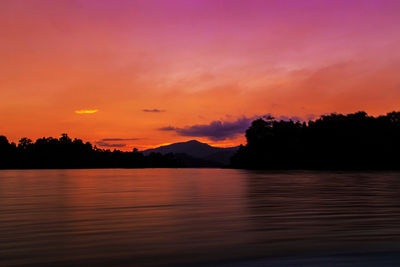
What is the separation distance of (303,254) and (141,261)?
4.58 meters

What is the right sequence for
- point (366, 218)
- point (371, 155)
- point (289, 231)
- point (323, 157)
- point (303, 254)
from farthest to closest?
point (323, 157), point (371, 155), point (366, 218), point (289, 231), point (303, 254)

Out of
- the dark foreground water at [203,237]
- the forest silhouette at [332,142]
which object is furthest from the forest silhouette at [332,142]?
the dark foreground water at [203,237]

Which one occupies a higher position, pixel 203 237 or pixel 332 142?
pixel 332 142

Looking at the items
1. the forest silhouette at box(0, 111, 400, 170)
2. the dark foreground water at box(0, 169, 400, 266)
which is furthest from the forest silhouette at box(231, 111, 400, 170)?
the dark foreground water at box(0, 169, 400, 266)

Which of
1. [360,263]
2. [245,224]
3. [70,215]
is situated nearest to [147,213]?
[70,215]

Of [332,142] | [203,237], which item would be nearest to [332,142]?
[332,142]

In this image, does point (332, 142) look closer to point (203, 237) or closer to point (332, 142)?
point (332, 142)

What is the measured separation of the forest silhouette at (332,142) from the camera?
15750 centimetres

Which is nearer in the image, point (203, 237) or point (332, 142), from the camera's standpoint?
point (203, 237)

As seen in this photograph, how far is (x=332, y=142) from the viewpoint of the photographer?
169 meters

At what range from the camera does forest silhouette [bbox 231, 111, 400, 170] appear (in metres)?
158

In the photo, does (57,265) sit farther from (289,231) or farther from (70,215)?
(70,215)

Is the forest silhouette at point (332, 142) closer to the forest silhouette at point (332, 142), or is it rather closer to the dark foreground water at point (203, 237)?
the forest silhouette at point (332, 142)

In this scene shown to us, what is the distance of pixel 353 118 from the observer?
169125 millimetres
